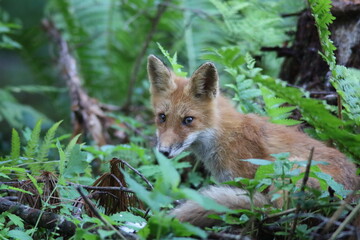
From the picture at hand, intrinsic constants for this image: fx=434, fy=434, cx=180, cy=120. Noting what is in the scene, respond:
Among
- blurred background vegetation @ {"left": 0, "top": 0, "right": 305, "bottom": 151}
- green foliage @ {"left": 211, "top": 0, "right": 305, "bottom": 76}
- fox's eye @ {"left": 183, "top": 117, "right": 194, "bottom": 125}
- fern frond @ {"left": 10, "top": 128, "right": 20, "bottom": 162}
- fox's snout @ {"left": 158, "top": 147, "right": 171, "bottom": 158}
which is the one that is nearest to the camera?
fern frond @ {"left": 10, "top": 128, "right": 20, "bottom": 162}

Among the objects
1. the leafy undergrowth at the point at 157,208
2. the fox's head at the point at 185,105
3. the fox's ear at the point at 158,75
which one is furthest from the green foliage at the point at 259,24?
the leafy undergrowth at the point at 157,208

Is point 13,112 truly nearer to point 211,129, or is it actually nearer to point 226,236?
point 211,129

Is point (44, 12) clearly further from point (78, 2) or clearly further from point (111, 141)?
point (111, 141)

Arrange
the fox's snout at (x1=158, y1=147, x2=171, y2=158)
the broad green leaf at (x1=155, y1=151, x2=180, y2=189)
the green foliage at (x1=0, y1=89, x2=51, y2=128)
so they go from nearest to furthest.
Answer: the broad green leaf at (x1=155, y1=151, x2=180, y2=189), the fox's snout at (x1=158, y1=147, x2=171, y2=158), the green foliage at (x1=0, y1=89, x2=51, y2=128)

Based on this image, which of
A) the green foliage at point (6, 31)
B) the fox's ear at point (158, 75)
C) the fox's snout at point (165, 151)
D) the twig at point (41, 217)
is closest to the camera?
the twig at point (41, 217)

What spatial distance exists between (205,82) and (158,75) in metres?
0.62

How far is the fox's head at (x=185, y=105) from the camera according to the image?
4.83 meters

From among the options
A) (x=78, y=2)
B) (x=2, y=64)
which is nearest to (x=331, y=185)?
(x=78, y=2)

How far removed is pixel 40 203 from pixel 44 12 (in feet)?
21.9

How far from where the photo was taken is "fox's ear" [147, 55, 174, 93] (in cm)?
509

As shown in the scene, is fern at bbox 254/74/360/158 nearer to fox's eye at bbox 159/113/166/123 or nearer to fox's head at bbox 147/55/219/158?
fox's head at bbox 147/55/219/158

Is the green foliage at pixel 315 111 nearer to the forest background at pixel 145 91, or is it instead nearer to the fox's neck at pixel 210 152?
the forest background at pixel 145 91

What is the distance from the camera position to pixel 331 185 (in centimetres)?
300

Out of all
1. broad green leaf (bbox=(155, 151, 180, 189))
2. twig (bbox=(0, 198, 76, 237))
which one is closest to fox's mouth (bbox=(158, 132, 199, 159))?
twig (bbox=(0, 198, 76, 237))
